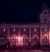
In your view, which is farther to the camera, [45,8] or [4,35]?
[45,8]

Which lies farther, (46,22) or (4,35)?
(46,22)

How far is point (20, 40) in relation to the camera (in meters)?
20.5

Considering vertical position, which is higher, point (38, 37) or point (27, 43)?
point (38, 37)

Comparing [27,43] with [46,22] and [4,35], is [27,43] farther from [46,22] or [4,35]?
[46,22]

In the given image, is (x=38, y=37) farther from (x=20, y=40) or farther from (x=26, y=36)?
(x=20, y=40)

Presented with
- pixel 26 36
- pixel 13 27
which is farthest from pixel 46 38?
pixel 13 27

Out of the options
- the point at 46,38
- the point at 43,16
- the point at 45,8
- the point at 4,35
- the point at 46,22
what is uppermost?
the point at 45,8

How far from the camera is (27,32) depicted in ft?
67.6

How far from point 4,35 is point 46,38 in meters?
14.3

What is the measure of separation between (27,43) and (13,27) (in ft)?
23.9

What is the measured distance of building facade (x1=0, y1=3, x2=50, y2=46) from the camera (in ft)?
66.1

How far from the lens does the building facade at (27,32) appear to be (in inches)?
794

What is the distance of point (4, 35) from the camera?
63.7ft

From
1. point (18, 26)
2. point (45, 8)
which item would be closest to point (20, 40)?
point (18, 26)
